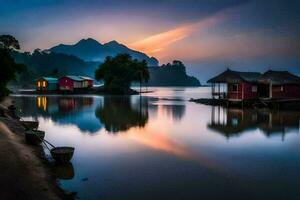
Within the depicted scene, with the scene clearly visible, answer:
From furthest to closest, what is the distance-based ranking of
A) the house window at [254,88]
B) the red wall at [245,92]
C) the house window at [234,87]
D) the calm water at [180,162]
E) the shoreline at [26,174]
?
the house window at [234,87] → the house window at [254,88] → the red wall at [245,92] → the calm water at [180,162] → the shoreline at [26,174]

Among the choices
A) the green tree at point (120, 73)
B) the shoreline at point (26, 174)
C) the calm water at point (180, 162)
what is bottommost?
the calm water at point (180, 162)

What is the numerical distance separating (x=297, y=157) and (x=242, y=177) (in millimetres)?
5129

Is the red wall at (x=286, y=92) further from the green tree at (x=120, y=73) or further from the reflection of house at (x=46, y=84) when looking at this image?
the reflection of house at (x=46, y=84)

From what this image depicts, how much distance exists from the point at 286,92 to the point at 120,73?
5160cm

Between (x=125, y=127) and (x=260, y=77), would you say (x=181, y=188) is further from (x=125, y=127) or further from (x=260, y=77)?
(x=260, y=77)

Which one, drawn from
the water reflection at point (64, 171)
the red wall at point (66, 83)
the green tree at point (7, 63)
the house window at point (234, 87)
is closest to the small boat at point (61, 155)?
the water reflection at point (64, 171)

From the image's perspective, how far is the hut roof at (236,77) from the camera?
41.8 m

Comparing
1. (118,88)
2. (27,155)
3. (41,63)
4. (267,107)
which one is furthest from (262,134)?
(41,63)

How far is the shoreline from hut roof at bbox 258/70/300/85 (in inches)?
1402

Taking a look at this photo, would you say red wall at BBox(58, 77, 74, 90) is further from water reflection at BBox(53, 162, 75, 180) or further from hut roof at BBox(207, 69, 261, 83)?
water reflection at BBox(53, 162, 75, 180)

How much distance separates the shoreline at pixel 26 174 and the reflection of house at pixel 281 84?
35.7 metres

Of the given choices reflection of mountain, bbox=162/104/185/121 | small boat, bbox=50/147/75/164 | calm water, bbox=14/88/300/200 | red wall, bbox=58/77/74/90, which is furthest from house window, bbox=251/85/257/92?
red wall, bbox=58/77/74/90

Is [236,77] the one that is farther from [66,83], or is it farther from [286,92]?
[66,83]

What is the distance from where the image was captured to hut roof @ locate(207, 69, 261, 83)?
41750mm
